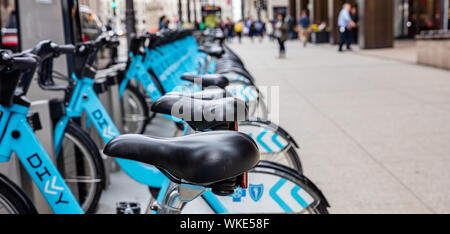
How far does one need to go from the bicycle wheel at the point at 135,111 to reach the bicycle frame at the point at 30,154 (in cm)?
345

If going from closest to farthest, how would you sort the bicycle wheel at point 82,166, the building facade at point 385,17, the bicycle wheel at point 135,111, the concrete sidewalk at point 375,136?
the bicycle wheel at point 82,166 → the concrete sidewalk at point 375,136 → the bicycle wheel at point 135,111 → the building facade at point 385,17

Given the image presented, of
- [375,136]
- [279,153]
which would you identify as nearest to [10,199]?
[279,153]

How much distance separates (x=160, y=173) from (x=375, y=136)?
3.53 m

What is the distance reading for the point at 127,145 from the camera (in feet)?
4.74

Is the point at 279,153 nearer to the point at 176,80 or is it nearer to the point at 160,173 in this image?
the point at 160,173

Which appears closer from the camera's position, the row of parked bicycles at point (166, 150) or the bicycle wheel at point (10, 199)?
the row of parked bicycles at point (166, 150)

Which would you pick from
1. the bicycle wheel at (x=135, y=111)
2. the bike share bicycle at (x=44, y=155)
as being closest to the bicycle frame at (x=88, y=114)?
the bike share bicycle at (x=44, y=155)

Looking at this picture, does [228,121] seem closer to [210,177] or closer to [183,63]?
[210,177]

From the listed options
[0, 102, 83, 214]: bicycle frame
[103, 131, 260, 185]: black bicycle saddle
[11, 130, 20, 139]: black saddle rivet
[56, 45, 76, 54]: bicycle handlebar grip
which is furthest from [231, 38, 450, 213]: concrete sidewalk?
[103, 131, 260, 185]: black bicycle saddle

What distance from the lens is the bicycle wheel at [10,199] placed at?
2.34m

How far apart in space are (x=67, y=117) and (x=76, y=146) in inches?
8.4

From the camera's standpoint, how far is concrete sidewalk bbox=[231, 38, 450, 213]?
425cm

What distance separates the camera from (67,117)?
3605 mm

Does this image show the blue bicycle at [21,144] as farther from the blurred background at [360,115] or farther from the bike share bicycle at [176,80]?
the blurred background at [360,115]
